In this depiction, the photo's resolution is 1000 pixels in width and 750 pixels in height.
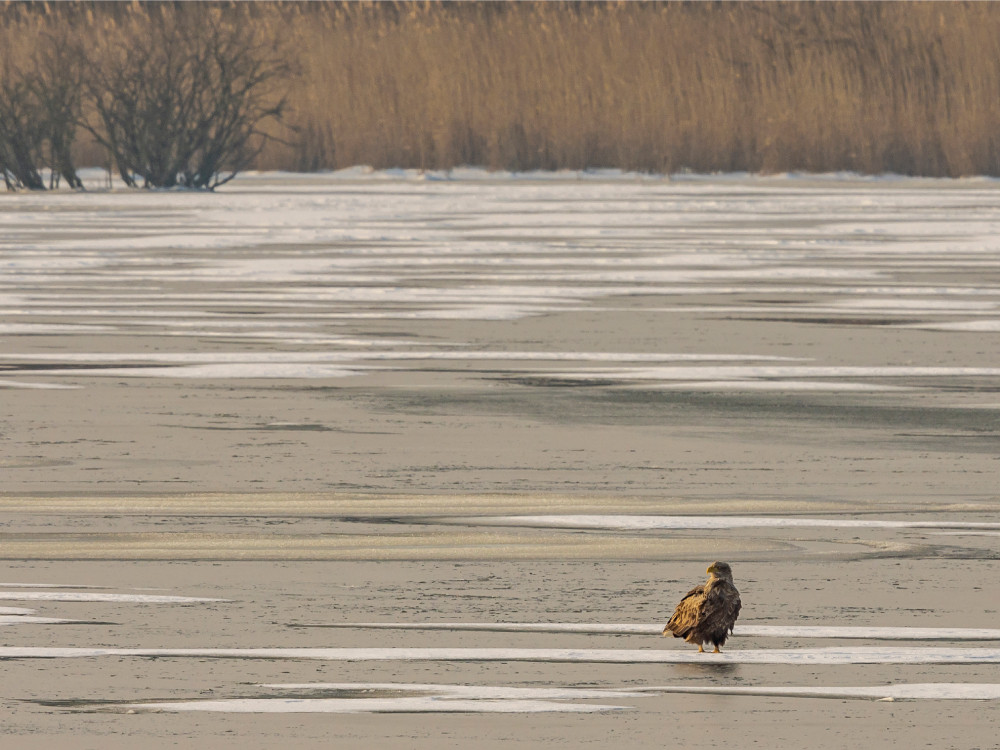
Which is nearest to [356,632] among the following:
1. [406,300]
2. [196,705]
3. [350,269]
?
[196,705]

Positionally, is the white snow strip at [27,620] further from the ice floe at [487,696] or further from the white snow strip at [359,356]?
the white snow strip at [359,356]

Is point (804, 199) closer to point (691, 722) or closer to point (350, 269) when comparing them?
point (350, 269)

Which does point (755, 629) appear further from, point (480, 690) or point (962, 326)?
point (962, 326)

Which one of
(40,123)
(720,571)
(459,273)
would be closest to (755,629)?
(720,571)

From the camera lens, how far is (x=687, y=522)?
22.2ft

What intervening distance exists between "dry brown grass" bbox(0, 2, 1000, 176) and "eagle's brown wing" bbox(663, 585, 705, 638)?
30980mm

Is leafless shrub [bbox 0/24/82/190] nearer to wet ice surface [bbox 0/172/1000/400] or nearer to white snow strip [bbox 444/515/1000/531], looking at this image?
wet ice surface [bbox 0/172/1000/400]

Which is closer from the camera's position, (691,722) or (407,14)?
(691,722)

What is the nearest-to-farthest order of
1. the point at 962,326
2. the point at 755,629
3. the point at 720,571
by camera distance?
the point at 720,571 → the point at 755,629 → the point at 962,326

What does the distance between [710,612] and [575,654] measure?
307mm

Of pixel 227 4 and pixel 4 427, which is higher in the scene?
pixel 227 4

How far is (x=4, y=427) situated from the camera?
8.93m

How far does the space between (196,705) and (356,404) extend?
5.19 m

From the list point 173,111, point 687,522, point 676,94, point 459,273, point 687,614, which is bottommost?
point 459,273
